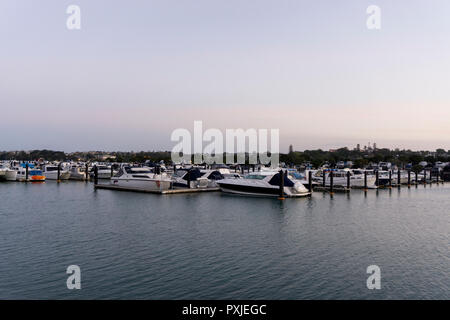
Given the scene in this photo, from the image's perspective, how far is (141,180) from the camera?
5369 centimetres

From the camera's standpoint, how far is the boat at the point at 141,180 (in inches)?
2064

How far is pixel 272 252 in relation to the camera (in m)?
21.1

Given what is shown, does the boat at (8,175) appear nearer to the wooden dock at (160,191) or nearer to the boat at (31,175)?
the boat at (31,175)

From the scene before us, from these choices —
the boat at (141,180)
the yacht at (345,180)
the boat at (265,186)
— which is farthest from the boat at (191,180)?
the yacht at (345,180)

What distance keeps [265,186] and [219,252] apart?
2870 centimetres

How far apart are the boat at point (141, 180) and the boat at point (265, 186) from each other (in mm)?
8601

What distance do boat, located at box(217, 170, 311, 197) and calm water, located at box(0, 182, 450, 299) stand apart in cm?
1027

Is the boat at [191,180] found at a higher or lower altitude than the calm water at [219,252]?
higher

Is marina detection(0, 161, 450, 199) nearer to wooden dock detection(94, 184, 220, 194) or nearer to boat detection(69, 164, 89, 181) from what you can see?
wooden dock detection(94, 184, 220, 194)

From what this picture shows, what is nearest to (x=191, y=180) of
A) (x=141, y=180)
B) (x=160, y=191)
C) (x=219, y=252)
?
(x=160, y=191)

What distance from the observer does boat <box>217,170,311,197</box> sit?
1898 inches
